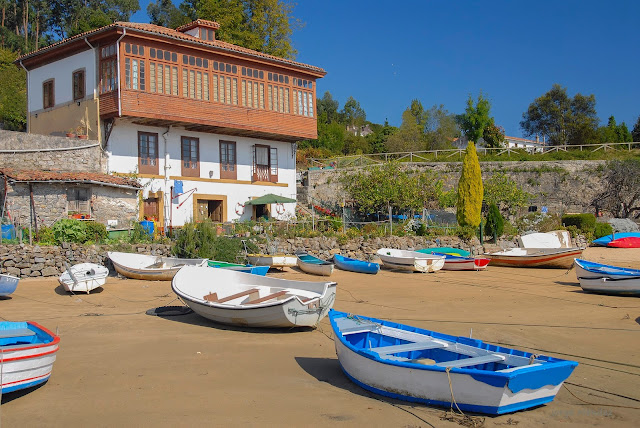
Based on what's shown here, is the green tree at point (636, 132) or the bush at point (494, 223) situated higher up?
the green tree at point (636, 132)

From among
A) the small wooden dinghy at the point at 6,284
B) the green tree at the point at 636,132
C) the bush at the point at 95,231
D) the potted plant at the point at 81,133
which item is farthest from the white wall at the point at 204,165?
the green tree at the point at 636,132

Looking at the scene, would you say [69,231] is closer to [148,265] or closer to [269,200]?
[148,265]

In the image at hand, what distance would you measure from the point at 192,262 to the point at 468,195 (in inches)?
642

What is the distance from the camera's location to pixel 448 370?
23.5 feet

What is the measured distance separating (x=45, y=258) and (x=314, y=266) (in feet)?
31.1

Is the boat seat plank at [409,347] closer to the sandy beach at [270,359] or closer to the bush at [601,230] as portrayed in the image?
the sandy beach at [270,359]

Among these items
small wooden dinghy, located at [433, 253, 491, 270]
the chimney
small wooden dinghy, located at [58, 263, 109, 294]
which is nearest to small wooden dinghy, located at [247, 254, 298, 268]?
small wooden dinghy, located at [58, 263, 109, 294]

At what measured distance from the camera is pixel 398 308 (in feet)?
50.2

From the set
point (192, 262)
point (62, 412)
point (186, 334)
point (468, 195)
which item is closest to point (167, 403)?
point (62, 412)

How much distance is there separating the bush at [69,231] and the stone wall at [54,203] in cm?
188

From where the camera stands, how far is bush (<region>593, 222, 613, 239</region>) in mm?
33688

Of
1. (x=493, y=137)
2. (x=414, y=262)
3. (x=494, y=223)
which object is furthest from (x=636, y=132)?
(x=414, y=262)

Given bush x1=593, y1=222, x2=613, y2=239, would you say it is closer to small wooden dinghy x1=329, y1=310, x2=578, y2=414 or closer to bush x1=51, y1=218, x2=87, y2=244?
bush x1=51, y1=218, x2=87, y2=244

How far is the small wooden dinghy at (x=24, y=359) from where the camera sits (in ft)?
24.8
